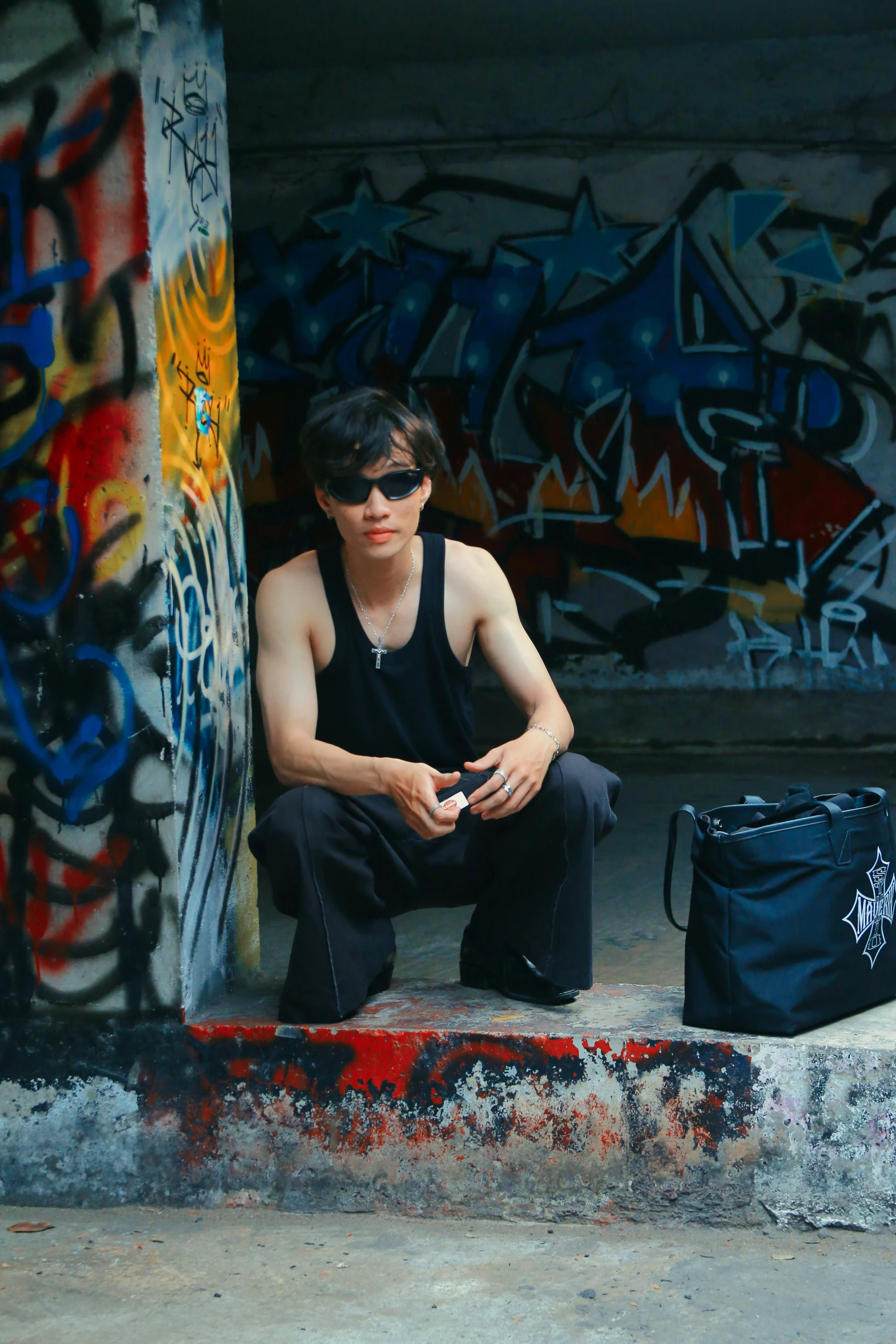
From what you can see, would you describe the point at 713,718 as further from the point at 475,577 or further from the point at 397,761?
the point at 397,761

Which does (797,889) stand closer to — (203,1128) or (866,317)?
(203,1128)

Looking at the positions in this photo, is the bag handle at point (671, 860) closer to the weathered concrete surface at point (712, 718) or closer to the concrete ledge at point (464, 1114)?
the concrete ledge at point (464, 1114)

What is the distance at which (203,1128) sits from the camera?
2.73m

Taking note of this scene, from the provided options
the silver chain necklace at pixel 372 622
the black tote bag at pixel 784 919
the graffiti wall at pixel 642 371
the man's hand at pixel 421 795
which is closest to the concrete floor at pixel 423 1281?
the black tote bag at pixel 784 919

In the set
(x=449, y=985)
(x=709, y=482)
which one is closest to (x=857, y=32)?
(x=709, y=482)

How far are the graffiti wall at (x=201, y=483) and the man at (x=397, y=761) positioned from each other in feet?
0.51

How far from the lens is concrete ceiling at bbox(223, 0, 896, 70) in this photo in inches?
263

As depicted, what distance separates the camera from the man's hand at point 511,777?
2631 millimetres

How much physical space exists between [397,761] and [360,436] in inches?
28.3

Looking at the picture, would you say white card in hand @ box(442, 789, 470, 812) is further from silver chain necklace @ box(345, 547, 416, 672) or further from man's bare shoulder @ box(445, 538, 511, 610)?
man's bare shoulder @ box(445, 538, 511, 610)

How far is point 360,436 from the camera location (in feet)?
9.23

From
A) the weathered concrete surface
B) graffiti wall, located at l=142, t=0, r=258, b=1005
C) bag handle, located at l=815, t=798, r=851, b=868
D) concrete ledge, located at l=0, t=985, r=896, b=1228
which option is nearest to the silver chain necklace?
graffiti wall, located at l=142, t=0, r=258, b=1005

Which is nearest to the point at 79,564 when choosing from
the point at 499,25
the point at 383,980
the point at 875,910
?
the point at 383,980

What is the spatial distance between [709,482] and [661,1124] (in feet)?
18.7
